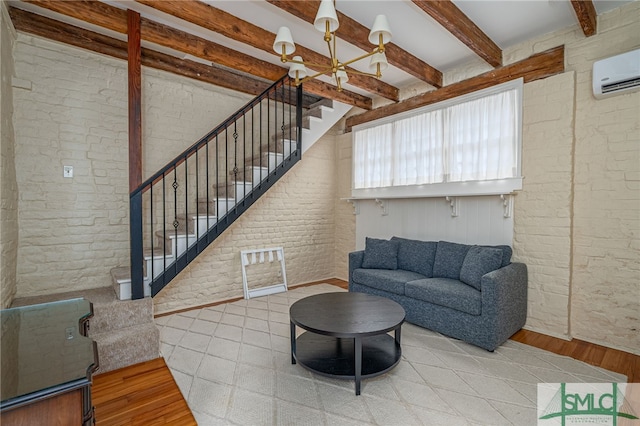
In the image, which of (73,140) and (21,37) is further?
(73,140)

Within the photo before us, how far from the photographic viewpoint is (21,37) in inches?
112

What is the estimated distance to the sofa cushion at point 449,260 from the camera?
3.31 meters

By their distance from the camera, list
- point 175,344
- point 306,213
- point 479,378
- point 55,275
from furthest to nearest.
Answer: point 306,213
point 55,275
point 175,344
point 479,378

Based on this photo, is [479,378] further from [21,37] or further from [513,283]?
[21,37]

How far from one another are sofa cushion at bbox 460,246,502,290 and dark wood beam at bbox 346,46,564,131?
183cm

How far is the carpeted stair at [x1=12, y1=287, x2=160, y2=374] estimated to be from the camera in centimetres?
239

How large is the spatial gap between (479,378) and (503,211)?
1.84m

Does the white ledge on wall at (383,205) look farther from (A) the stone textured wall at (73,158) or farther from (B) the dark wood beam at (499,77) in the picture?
(A) the stone textured wall at (73,158)

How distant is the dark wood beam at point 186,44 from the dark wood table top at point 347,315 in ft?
8.98

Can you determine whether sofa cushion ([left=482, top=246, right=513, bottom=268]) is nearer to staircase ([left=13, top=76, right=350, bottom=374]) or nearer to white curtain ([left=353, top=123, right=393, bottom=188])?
white curtain ([left=353, top=123, right=393, bottom=188])

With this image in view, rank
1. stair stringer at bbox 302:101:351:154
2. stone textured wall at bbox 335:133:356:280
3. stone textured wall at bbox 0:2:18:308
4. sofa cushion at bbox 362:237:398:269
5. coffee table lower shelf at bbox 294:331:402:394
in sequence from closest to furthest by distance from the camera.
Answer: coffee table lower shelf at bbox 294:331:402:394
stone textured wall at bbox 0:2:18:308
sofa cushion at bbox 362:237:398:269
stair stringer at bbox 302:101:351:154
stone textured wall at bbox 335:133:356:280

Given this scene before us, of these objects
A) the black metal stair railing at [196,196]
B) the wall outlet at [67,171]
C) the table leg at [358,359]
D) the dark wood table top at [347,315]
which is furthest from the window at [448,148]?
the wall outlet at [67,171]

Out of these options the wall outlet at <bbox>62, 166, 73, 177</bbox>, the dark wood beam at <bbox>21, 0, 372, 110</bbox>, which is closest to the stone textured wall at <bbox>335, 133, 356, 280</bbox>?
the dark wood beam at <bbox>21, 0, 372, 110</bbox>

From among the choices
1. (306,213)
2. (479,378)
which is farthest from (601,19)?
(306,213)
